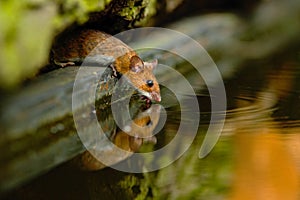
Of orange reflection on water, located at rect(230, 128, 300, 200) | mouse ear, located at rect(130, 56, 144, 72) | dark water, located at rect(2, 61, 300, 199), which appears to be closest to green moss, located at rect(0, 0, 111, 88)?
mouse ear, located at rect(130, 56, 144, 72)

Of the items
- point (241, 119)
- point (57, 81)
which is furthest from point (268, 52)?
point (57, 81)

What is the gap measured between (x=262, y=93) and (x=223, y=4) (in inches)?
92.6

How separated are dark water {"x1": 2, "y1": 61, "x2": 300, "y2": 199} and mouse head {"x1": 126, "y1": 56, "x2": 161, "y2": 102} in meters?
0.14

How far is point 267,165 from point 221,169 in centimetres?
21

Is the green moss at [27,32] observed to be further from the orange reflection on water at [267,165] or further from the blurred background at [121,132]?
the orange reflection on water at [267,165]

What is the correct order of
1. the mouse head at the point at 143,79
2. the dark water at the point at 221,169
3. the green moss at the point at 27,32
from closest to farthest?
the dark water at the point at 221,169, the green moss at the point at 27,32, the mouse head at the point at 143,79

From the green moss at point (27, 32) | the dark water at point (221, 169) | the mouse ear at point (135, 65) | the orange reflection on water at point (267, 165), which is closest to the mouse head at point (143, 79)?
the mouse ear at point (135, 65)

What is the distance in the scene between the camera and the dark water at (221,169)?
8.71 ft

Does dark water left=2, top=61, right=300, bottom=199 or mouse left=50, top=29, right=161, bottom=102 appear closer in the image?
dark water left=2, top=61, right=300, bottom=199

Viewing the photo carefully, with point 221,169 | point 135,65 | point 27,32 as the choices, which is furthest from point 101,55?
point 221,169

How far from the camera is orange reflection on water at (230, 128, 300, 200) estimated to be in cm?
269

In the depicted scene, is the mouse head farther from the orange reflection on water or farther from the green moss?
the orange reflection on water

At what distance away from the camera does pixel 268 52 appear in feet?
17.1

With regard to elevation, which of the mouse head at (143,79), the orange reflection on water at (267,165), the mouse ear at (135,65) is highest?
the orange reflection on water at (267,165)
